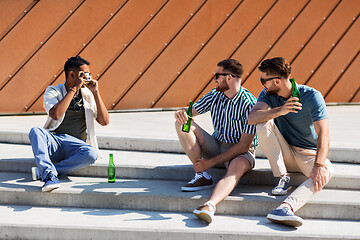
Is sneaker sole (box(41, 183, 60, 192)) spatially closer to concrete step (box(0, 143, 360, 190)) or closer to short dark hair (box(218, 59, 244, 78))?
concrete step (box(0, 143, 360, 190))

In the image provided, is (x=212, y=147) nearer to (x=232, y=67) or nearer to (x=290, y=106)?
(x=232, y=67)

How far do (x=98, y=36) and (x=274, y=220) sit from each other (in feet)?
12.9

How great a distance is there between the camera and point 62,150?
13.9 ft

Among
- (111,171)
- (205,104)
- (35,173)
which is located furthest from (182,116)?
(35,173)

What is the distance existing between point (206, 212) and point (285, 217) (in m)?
0.52

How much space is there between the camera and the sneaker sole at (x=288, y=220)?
135 inches

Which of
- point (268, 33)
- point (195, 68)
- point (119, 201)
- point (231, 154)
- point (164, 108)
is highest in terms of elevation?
point (268, 33)

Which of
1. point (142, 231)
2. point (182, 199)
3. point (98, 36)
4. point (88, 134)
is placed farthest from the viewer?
point (98, 36)

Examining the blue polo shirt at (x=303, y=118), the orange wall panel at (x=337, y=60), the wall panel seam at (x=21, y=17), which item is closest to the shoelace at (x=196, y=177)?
the blue polo shirt at (x=303, y=118)

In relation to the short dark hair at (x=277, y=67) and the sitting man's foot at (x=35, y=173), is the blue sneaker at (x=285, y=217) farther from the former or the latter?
the sitting man's foot at (x=35, y=173)

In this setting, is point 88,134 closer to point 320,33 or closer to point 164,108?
point 164,108

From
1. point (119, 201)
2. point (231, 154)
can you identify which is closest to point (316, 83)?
point (231, 154)

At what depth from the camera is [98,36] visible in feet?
21.8

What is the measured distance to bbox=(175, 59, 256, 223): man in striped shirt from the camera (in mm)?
3932
